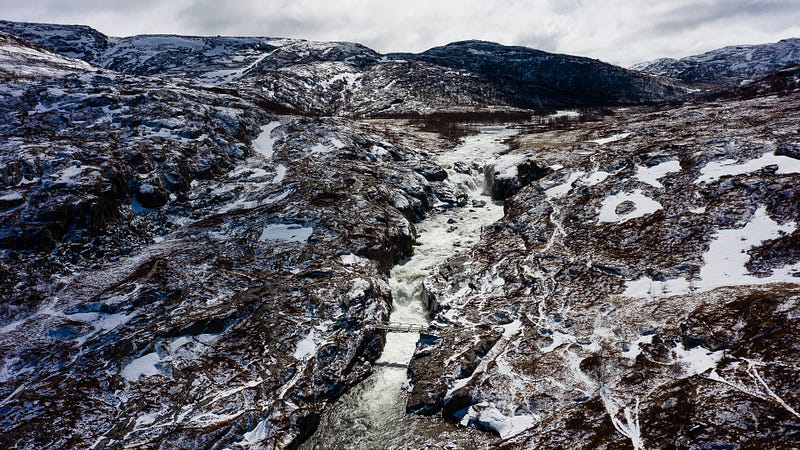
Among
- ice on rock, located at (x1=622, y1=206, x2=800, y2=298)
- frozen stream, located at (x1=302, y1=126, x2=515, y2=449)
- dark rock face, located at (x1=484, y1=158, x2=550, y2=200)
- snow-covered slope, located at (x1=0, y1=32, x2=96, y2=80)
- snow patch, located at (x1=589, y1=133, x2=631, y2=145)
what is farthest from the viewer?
snow-covered slope, located at (x1=0, y1=32, x2=96, y2=80)

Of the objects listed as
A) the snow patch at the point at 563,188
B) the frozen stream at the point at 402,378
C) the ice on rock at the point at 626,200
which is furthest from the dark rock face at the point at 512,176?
the ice on rock at the point at 626,200

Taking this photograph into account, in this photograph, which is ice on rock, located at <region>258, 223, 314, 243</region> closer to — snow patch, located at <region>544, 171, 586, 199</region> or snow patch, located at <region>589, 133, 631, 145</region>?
snow patch, located at <region>544, 171, 586, 199</region>

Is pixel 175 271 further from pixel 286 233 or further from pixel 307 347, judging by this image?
pixel 307 347

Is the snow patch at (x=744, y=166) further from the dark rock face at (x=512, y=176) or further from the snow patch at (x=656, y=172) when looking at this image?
the dark rock face at (x=512, y=176)

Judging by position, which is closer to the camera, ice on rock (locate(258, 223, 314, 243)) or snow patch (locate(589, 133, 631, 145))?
ice on rock (locate(258, 223, 314, 243))

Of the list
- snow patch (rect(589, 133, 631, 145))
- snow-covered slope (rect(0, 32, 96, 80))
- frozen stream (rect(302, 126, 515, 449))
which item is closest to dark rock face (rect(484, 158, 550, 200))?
frozen stream (rect(302, 126, 515, 449))
